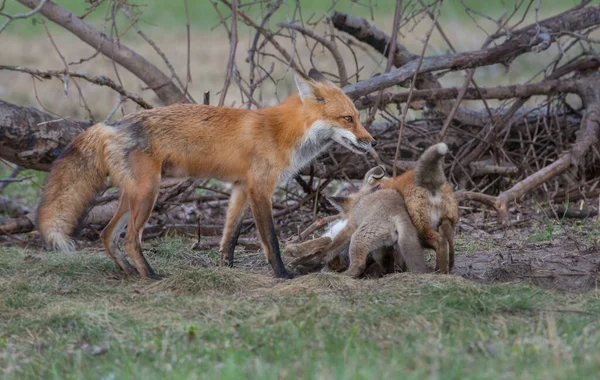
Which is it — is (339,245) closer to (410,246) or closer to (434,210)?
(410,246)

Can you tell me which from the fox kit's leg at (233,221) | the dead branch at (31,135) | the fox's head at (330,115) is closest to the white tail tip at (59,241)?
the fox kit's leg at (233,221)

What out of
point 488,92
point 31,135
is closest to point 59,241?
point 31,135

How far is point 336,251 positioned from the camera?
260 inches

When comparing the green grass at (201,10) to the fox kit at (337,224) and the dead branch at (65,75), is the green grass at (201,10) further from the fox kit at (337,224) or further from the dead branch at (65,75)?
the fox kit at (337,224)

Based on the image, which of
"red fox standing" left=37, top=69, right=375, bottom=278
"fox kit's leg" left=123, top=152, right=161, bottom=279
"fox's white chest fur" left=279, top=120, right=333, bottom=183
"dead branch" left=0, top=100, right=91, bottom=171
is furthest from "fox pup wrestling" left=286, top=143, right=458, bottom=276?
"dead branch" left=0, top=100, right=91, bottom=171

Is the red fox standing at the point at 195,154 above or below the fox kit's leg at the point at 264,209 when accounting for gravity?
above

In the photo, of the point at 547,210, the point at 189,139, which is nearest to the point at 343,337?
the point at 189,139

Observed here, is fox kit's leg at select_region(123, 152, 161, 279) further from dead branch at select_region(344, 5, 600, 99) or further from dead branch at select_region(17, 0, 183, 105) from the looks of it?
dead branch at select_region(17, 0, 183, 105)

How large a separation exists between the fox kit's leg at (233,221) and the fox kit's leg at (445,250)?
1.80 m

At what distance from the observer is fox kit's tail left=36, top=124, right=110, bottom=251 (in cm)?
625

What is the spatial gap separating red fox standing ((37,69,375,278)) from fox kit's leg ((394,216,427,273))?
2.60 ft

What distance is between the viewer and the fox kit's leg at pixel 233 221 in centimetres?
702

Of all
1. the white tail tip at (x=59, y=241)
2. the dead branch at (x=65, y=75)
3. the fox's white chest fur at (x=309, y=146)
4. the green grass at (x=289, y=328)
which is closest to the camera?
the green grass at (x=289, y=328)

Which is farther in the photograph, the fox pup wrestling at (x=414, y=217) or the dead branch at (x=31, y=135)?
the dead branch at (x=31, y=135)
